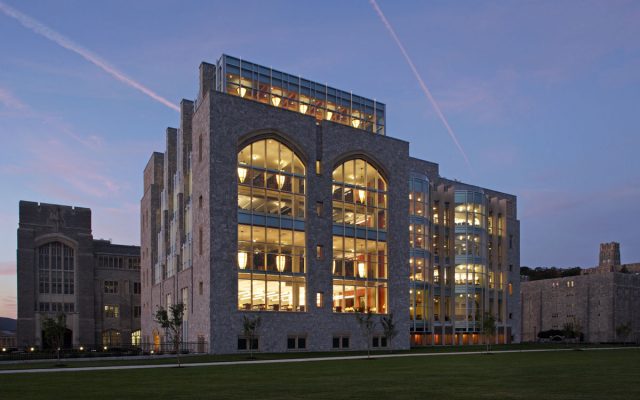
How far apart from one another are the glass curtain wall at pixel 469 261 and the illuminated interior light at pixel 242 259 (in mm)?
37264

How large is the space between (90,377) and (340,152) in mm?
38339

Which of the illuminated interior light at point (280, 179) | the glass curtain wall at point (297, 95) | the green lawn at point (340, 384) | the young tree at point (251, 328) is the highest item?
the glass curtain wall at point (297, 95)

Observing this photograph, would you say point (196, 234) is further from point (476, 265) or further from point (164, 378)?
point (476, 265)

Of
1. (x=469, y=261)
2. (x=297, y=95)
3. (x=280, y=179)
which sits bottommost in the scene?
(x=469, y=261)

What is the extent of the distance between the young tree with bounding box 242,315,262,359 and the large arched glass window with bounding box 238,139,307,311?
78.4 inches

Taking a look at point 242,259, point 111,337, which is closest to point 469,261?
point 242,259

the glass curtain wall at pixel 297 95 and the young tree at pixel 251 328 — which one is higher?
the glass curtain wall at pixel 297 95

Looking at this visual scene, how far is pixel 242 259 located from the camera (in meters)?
53.3

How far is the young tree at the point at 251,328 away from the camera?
160 ft

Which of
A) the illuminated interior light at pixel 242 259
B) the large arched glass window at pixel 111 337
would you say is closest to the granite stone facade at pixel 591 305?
the large arched glass window at pixel 111 337

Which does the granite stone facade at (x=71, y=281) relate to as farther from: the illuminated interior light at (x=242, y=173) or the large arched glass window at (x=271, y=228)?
the illuminated interior light at (x=242, y=173)

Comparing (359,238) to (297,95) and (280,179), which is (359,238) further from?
(297,95)

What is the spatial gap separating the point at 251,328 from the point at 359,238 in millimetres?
17895

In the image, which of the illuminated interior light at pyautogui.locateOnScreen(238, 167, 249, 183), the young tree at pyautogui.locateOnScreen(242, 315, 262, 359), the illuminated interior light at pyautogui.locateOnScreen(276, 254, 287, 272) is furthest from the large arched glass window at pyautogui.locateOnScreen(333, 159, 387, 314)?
the illuminated interior light at pyautogui.locateOnScreen(238, 167, 249, 183)
